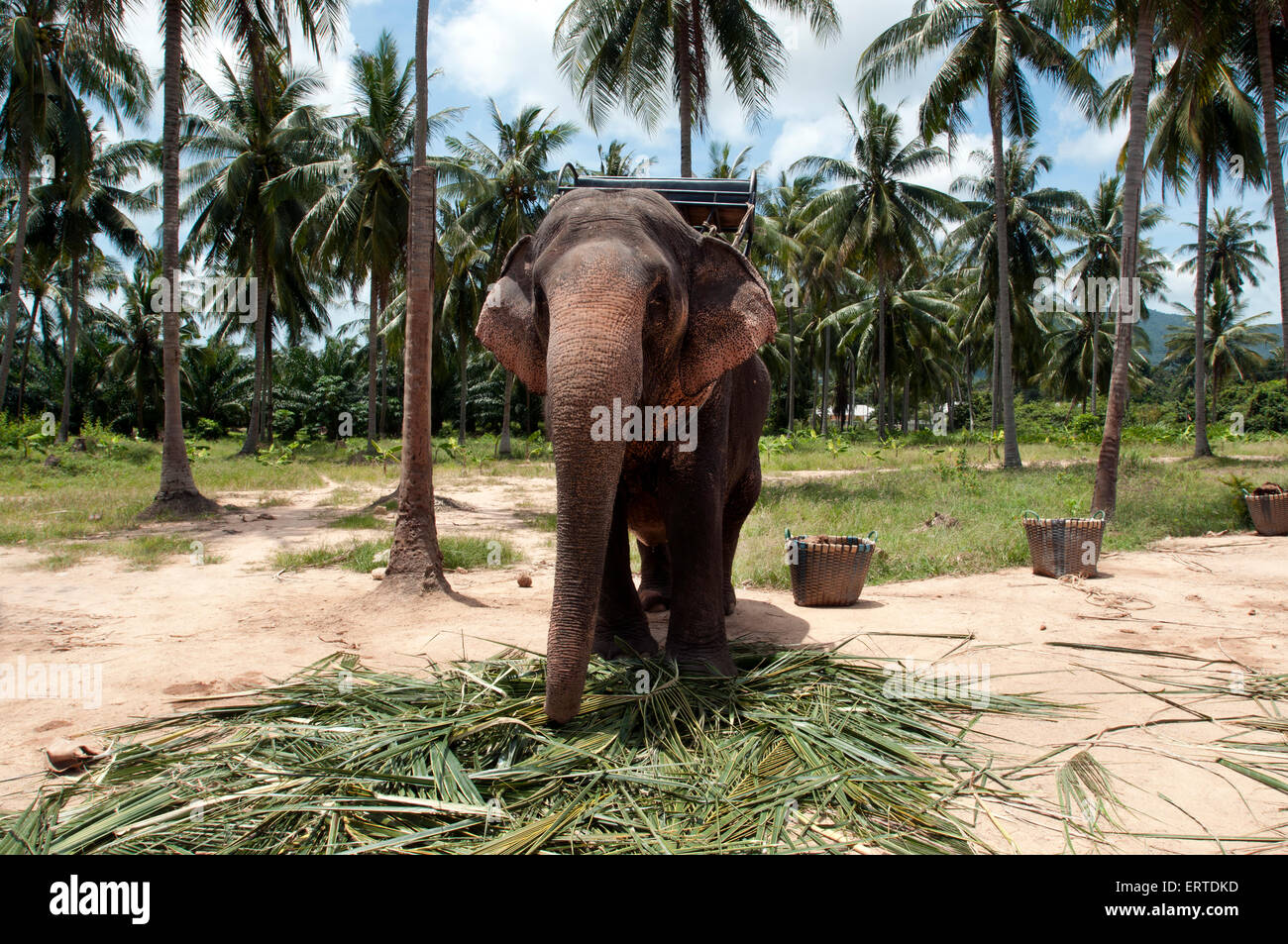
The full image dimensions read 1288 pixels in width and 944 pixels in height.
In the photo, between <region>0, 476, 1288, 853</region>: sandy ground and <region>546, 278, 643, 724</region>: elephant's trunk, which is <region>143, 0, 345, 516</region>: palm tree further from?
<region>546, 278, 643, 724</region>: elephant's trunk

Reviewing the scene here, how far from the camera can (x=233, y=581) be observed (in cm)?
859

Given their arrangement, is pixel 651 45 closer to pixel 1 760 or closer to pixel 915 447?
pixel 1 760

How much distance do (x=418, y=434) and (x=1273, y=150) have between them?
17.3m

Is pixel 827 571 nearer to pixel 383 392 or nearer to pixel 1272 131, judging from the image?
pixel 1272 131

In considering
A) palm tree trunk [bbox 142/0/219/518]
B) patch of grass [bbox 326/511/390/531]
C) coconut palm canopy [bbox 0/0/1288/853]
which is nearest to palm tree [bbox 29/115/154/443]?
coconut palm canopy [bbox 0/0/1288/853]

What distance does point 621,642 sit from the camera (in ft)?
16.2

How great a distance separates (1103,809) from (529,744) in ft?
7.78

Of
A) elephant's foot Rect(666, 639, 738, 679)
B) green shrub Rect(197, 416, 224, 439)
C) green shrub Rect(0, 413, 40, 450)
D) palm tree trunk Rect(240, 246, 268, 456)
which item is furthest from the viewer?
green shrub Rect(197, 416, 224, 439)

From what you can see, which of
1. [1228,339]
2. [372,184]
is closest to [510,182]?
[372,184]

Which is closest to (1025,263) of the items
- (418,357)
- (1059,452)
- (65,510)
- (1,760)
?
(1059,452)

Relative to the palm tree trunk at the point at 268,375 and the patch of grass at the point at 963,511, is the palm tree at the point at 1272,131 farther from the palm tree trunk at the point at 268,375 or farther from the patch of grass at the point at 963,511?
the palm tree trunk at the point at 268,375

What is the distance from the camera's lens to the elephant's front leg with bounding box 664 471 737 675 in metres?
4.59

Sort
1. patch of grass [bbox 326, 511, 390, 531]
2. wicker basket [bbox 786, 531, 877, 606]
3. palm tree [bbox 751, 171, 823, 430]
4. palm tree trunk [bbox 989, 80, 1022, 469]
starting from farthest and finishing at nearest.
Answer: palm tree [bbox 751, 171, 823, 430]
palm tree trunk [bbox 989, 80, 1022, 469]
patch of grass [bbox 326, 511, 390, 531]
wicker basket [bbox 786, 531, 877, 606]

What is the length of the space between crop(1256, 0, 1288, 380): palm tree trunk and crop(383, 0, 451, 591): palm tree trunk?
1574 centimetres
